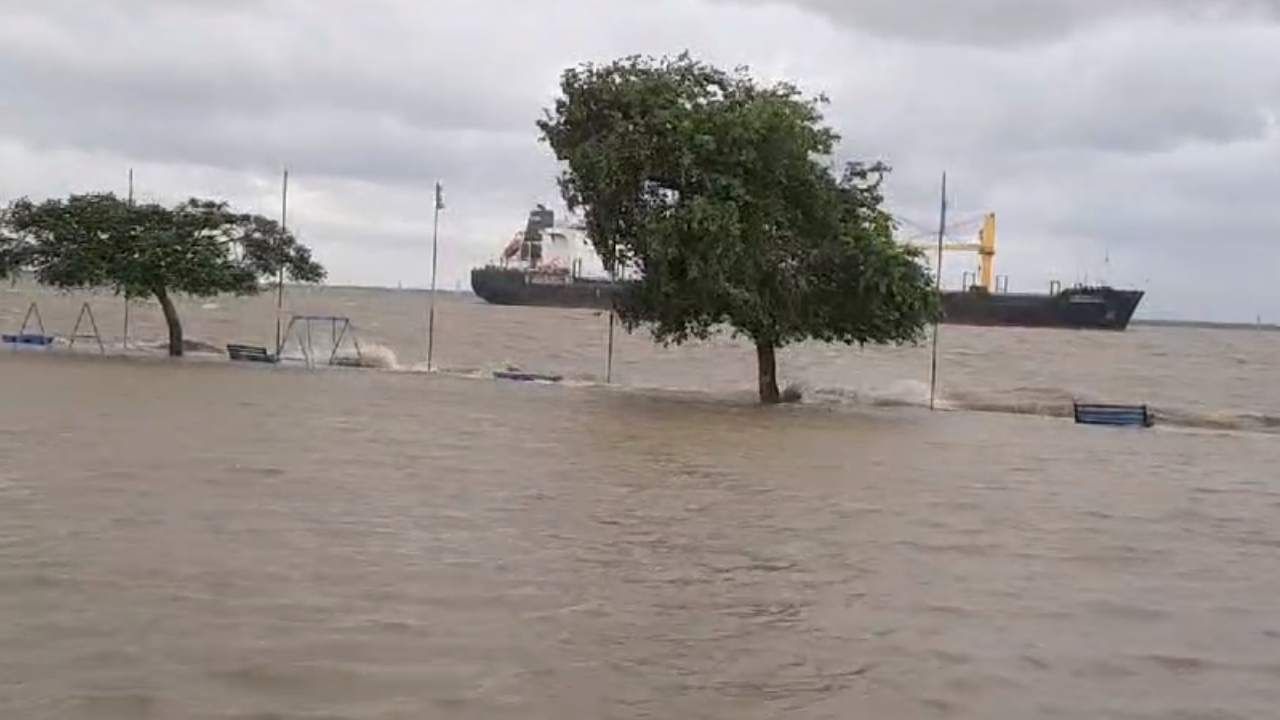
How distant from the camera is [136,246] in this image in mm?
42344

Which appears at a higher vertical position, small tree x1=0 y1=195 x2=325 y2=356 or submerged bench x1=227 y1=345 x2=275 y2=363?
small tree x1=0 y1=195 x2=325 y2=356

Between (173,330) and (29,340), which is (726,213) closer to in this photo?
(173,330)

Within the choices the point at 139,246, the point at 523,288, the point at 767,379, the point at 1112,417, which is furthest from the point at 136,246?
the point at 523,288

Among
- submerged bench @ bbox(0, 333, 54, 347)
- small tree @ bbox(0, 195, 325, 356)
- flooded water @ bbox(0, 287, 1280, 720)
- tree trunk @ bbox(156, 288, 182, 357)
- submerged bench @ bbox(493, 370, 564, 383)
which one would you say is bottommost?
submerged bench @ bbox(493, 370, 564, 383)

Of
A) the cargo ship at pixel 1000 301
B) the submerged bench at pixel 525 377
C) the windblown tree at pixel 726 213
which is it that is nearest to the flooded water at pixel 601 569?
the windblown tree at pixel 726 213

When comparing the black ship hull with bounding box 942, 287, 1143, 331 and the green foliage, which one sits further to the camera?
the black ship hull with bounding box 942, 287, 1143, 331

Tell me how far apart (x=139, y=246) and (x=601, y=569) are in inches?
1371

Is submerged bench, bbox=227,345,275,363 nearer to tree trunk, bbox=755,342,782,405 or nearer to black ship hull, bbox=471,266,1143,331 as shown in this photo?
tree trunk, bbox=755,342,782,405

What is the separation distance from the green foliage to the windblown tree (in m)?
13.2

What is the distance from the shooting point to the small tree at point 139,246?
1666 inches

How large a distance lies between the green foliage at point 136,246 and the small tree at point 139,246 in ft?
0.10

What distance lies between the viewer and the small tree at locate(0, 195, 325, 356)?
42.3m

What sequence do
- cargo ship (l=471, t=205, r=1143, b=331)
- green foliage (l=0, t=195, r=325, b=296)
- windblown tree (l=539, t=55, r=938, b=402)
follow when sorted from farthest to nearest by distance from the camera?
cargo ship (l=471, t=205, r=1143, b=331), green foliage (l=0, t=195, r=325, b=296), windblown tree (l=539, t=55, r=938, b=402)

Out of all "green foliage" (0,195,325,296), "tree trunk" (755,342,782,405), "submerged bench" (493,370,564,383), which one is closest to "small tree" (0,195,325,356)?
"green foliage" (0,195,325,296)
